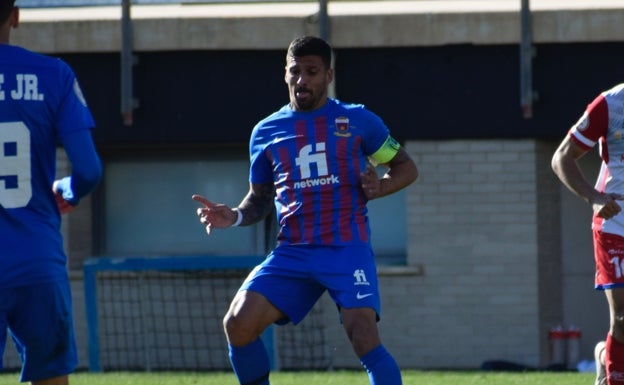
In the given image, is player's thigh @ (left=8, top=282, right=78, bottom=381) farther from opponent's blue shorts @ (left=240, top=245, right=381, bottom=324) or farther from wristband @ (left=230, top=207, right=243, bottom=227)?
wristband @ (left=230, top=207, right=243, bottom=227)

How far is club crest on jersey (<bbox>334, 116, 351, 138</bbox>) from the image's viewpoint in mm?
6895

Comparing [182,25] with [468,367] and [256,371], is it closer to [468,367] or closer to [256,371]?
[468,367]

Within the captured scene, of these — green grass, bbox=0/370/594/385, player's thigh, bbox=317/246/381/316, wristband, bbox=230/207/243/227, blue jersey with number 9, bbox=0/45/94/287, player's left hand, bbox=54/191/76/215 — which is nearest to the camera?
blue jersey with number 9, bbox=0/45/94/287

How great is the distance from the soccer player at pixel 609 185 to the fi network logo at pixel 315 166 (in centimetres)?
139

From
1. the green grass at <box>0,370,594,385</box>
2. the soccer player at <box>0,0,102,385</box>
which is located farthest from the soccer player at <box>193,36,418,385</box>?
the green grass at <box>0,370,594,385</box>

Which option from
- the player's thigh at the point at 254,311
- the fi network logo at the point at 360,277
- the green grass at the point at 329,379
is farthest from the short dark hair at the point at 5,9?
the green grass at the point at 329,379

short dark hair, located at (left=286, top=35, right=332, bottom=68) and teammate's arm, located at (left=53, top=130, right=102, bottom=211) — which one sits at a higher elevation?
short dark hair, located at (left=286, top=35, right=332, bottom=68)

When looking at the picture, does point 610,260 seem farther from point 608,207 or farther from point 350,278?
point 350,278

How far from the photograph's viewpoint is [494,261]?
47.0ft

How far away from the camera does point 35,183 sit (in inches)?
210

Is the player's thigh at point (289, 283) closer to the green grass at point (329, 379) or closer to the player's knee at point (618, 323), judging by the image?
the player's knee at point (618, 323)

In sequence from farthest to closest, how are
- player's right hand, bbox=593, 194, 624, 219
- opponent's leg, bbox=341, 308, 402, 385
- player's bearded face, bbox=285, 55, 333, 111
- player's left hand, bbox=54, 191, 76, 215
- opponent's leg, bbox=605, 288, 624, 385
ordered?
1. opponent's leg, bbox=605, 288, 624, 385
2. player's right hand, bbox=593, 194, 624, 219
3. player's bearded face, bbox=285, 55, 333, 111
4. opponent's leg, bbox=341, 308, 402, 385
5. player's left hand, bbox=54, 191, 76, 215

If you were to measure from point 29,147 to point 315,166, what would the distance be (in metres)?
1.90

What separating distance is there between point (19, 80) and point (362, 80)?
363 inches
